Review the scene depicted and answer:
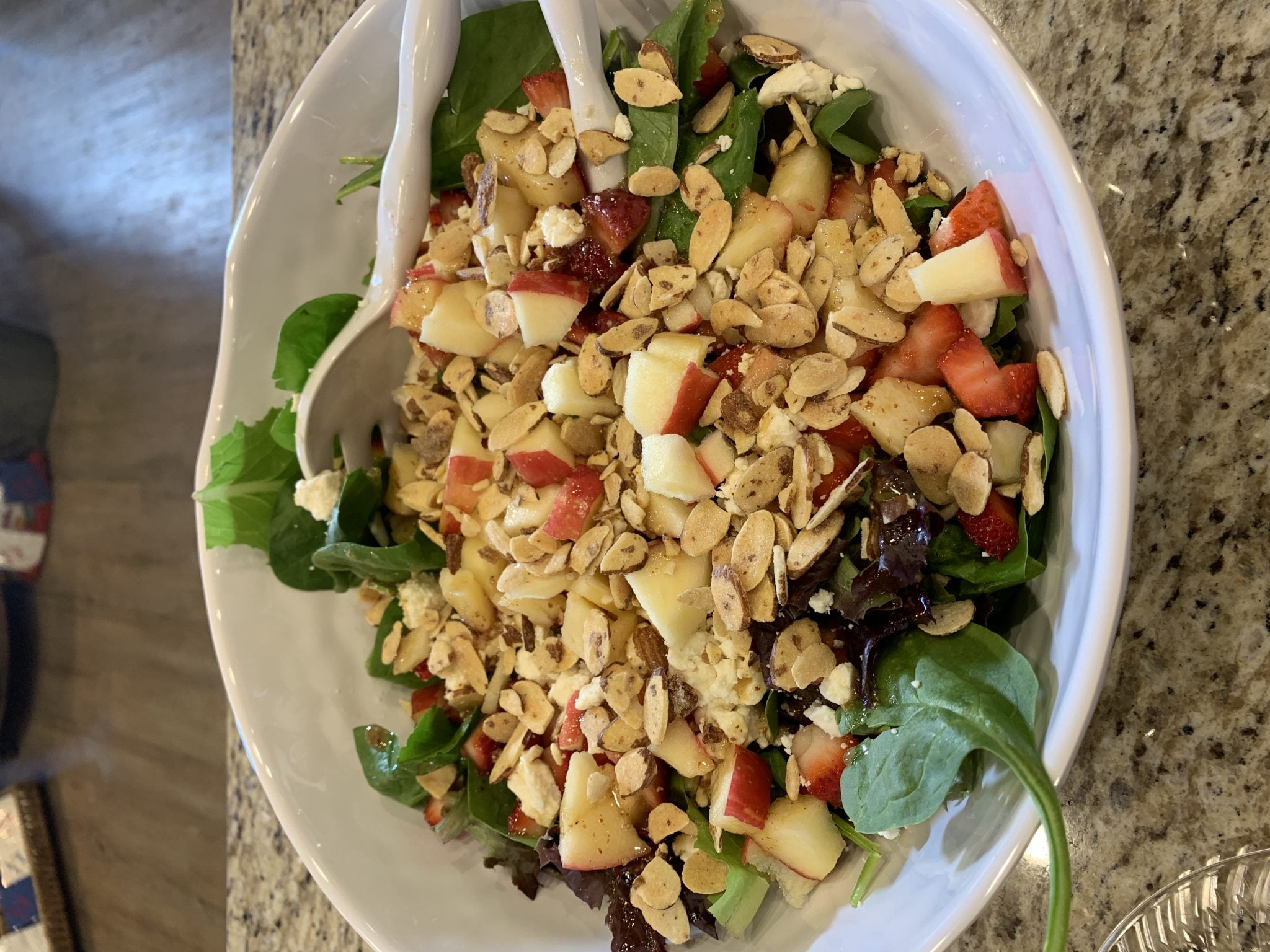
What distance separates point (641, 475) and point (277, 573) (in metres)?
0.67

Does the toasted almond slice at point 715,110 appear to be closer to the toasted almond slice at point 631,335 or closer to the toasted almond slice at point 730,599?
the toasted almond slice at point 631,335

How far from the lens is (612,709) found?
1.10 meters

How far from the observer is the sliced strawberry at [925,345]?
93 cm

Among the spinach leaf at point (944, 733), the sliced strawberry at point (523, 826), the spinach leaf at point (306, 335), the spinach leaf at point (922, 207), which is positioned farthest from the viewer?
the spinach leaf at point (306, 335)

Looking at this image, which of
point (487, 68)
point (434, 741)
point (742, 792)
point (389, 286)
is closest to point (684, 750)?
point (742, 792)

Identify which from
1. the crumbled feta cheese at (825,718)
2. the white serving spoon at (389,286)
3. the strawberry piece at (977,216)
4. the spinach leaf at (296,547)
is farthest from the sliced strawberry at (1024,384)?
the spinach leaf at (296,547)

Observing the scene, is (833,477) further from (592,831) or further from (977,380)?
(592,831)

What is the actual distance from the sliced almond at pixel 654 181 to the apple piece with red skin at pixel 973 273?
33 cm

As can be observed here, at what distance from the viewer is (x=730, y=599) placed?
3.23 feet

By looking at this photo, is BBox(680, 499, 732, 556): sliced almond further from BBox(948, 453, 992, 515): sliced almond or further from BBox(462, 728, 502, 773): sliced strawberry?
BBox(462, 728, 502, 773): sliced strawberry

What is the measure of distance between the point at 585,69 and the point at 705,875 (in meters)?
1.01

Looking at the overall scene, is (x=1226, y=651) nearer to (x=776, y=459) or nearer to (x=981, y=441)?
(x=981, y=441)

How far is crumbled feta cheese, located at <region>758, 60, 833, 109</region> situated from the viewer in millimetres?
996

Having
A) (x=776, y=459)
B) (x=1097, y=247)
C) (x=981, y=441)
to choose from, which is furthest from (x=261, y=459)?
(x=1097, y=247)
